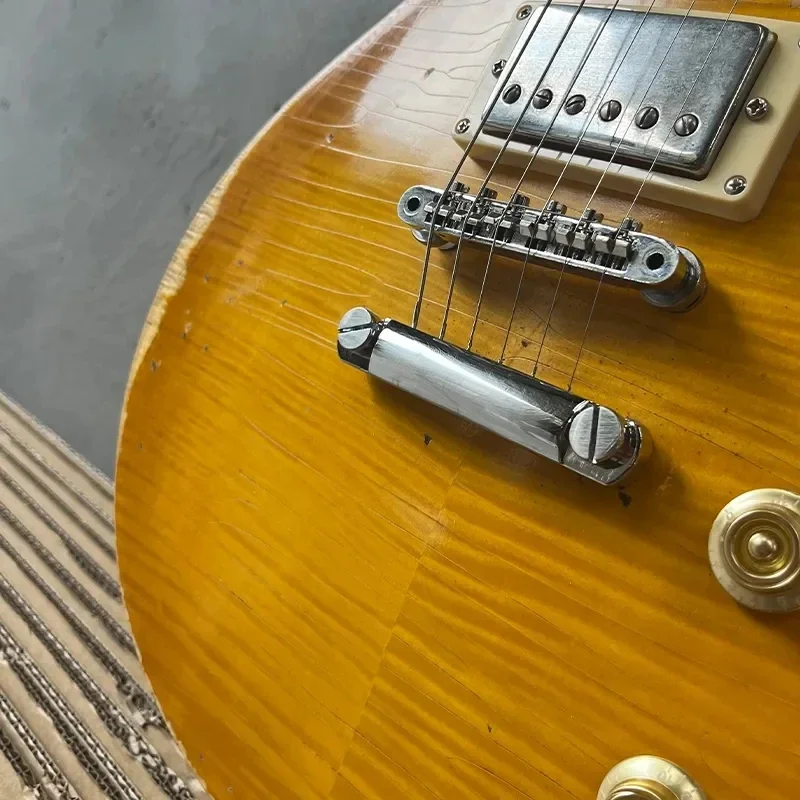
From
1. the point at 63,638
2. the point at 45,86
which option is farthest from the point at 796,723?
the point at 45,86

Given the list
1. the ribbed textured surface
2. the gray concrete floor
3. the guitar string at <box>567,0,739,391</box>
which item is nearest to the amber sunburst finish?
the guitar string at <box>567,0,739,391</box>

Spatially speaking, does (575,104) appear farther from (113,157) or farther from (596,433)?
(113,157)

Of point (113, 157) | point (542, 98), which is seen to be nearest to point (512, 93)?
point (542, 98)

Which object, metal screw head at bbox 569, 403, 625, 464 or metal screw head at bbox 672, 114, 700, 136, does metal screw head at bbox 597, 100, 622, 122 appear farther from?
metal screw head at bbox 569, 403, 625, 464

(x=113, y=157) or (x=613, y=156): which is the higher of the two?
(x=113, y=157)

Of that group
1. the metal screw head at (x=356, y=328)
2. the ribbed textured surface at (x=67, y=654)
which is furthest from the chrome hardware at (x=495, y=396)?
the ribbed textured surface at (x=67, y=654)

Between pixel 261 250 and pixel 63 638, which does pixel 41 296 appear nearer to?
pixel 63 638

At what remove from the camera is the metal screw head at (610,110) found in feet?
1.36

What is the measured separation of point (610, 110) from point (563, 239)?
3.4 inches

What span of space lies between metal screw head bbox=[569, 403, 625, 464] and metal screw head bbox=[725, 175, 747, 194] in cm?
14

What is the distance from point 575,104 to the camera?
431 millimetres

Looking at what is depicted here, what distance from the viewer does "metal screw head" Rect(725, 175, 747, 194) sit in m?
0.37

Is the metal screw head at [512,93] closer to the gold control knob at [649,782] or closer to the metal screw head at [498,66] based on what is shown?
the metal screw head at [498,66]

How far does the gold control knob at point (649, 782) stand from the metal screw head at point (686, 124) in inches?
12.7
